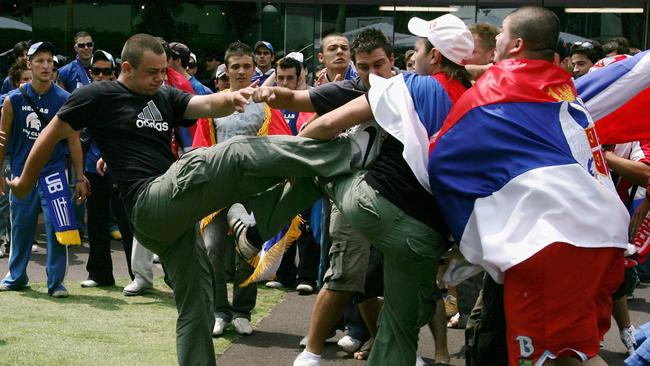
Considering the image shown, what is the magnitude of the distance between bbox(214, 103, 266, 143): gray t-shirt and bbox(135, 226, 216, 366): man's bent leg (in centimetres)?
183

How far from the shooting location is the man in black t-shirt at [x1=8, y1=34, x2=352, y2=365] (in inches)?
182

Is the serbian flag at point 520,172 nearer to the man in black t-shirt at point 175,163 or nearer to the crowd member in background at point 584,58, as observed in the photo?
the man in black t-shirt at point 175,163

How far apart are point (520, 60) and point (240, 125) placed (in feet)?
10.7

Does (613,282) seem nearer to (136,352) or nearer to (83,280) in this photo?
(136,352)

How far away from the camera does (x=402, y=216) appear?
4484 mm

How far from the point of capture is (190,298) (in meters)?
5.42

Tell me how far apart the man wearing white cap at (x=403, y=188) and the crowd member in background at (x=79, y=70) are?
7.13 m

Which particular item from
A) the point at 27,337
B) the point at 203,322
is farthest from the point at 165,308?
the point at 203,322

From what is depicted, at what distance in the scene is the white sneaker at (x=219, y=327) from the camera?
22.8 feet

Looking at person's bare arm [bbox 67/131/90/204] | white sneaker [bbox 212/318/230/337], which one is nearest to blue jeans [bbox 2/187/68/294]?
person's bare arm [bbox 67/131/90/204]

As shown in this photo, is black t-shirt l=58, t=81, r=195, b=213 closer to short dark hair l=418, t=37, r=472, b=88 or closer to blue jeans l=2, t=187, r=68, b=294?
short dark hair l=418, t=37, r=472, b=88

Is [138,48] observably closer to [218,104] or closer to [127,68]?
[127,68]

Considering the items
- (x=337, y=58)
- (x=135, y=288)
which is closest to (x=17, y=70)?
(x=135, y=288)

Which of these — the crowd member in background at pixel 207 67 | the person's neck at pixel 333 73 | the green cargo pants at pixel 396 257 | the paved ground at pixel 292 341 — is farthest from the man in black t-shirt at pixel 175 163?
the crowd member in background at pixel 207 67
